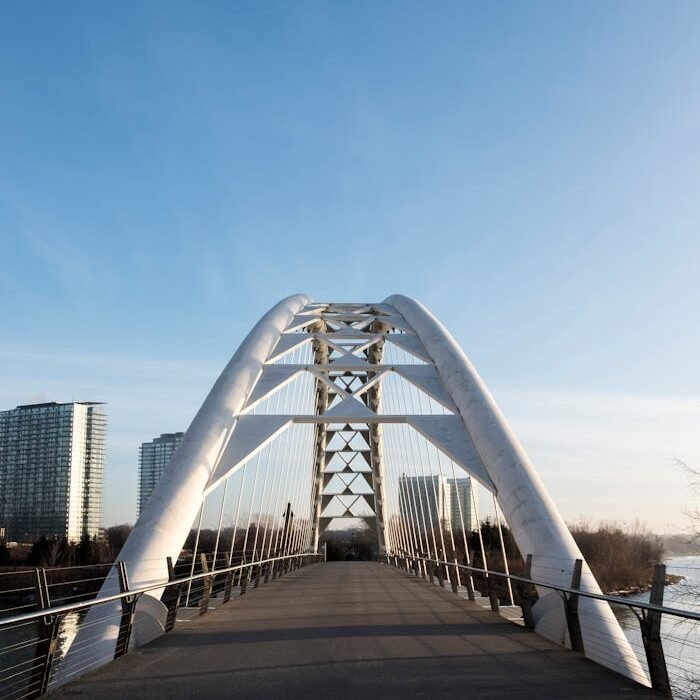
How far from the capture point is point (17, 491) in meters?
92.1

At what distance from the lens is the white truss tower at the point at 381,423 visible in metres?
7.96

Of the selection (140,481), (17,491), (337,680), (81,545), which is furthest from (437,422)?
(140,481)

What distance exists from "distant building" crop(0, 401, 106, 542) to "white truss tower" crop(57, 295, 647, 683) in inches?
2966

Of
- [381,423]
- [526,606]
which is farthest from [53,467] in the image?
[526,606]

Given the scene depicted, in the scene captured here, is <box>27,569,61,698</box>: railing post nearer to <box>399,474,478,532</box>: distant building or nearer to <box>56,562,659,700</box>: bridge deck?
<box>56,562,659,700</box>: bridge deck

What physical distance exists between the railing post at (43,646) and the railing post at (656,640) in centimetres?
385

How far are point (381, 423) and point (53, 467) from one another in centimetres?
8362

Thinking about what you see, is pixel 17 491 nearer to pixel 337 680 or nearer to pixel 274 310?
pixel 274 310

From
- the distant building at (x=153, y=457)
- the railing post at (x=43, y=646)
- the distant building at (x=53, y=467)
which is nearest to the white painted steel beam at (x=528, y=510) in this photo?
the railing post at (x=43, y=646)

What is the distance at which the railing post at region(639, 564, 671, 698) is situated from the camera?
5.02 metres

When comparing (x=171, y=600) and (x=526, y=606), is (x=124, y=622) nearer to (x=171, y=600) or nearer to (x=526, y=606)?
(x=171, y=600)

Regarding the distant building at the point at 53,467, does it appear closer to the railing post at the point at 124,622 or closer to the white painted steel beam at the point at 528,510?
the white painted steel beam at the point at 528,510

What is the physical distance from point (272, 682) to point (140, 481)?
4799 inches

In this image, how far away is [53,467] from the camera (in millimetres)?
91438
